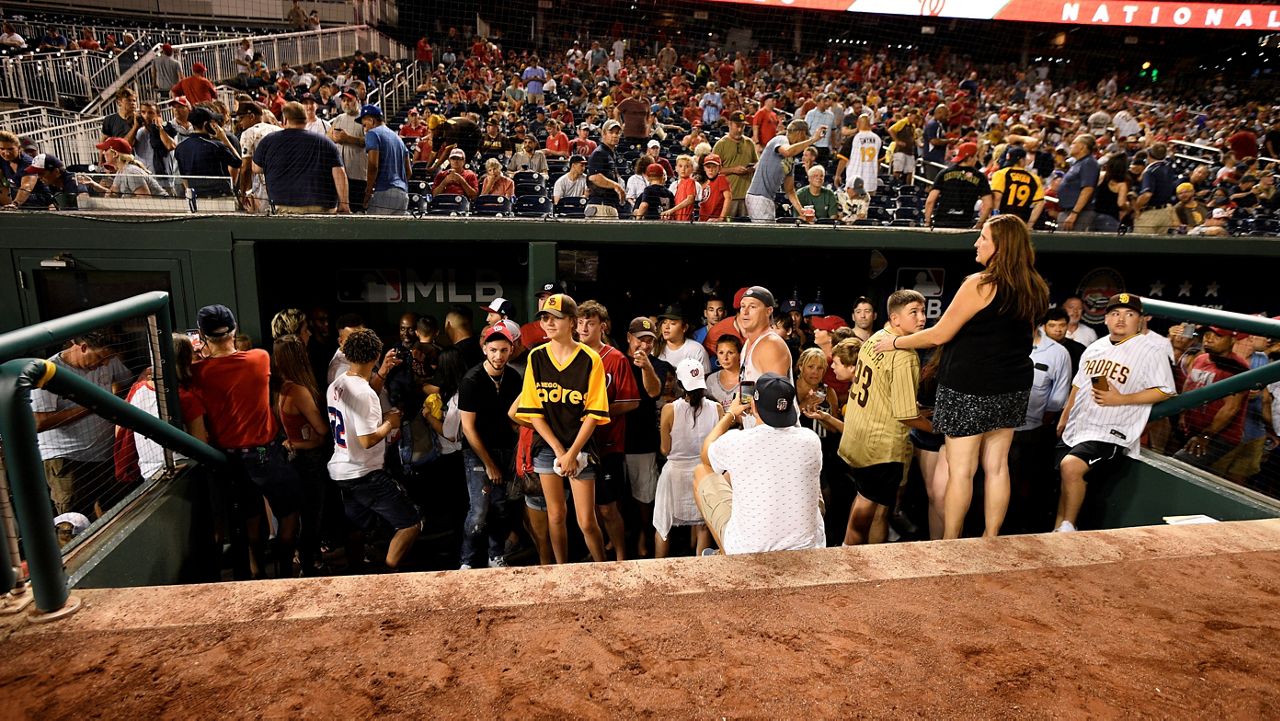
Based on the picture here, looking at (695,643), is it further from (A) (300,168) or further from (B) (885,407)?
(A) (300,168)

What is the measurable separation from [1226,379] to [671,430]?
114 inches

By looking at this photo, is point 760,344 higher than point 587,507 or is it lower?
higher

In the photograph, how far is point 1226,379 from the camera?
354 centimetres

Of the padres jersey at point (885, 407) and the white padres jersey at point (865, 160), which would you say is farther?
the white padres jersey at point (865, 160)

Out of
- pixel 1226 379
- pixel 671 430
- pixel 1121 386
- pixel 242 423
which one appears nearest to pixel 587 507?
pixel 671 430

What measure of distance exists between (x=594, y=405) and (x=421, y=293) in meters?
3.76

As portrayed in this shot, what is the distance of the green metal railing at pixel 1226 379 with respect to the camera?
3.18 meters

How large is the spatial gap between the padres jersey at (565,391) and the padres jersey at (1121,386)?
2.85m

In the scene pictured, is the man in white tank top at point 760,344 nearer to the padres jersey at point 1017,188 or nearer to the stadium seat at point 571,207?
the stadium seat at point 571,207

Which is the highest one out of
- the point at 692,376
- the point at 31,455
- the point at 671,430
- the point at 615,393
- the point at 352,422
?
the point at 31,455

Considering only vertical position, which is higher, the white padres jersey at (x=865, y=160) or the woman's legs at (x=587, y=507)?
the white padres jersey at (x=865, y=160)

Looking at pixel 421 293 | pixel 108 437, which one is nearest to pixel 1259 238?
pixel 421 293

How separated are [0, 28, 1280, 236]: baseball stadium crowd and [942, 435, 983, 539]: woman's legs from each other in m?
3.66

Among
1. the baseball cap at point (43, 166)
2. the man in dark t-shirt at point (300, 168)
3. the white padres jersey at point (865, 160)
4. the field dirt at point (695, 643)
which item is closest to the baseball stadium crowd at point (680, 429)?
the field dirt at point (695, 643)
